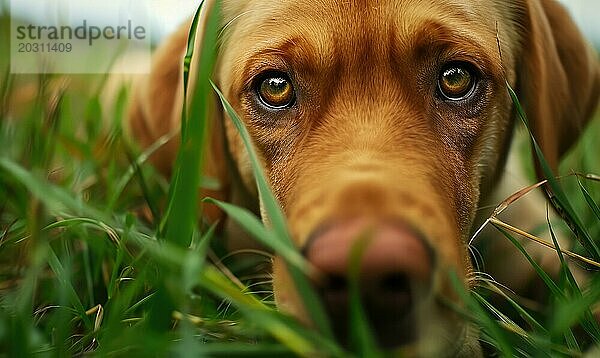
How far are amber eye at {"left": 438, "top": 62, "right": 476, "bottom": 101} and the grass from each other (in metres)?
0.46

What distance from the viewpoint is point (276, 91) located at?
2410 millimetres

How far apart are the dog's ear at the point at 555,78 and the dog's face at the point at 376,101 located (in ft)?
0.42

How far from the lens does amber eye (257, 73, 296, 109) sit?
2.38 meters

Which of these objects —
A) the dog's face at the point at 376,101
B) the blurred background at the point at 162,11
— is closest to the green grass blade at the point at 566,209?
the dog's face at the point at 376,101

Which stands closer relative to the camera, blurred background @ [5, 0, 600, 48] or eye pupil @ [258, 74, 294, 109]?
eye pupil @ [258, 74, 294, 109]

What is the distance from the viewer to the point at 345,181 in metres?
1.75

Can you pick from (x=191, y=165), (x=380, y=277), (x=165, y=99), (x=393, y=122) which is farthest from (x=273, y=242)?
(x=165, y=99)

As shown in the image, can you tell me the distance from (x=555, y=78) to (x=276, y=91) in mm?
1060

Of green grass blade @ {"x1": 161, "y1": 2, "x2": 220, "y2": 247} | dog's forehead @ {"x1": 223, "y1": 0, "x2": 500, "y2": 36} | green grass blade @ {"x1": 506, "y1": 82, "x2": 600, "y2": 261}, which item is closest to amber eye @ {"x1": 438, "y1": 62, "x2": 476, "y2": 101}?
dog's forehead @ {"x1": 223, "y1": 0, "x2": 500, "y2": 36}

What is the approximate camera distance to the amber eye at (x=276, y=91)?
7.79 feet

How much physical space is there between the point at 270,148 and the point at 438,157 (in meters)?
0.54

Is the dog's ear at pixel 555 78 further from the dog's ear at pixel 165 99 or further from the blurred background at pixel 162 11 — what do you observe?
the dog's ear at pixel 165 99

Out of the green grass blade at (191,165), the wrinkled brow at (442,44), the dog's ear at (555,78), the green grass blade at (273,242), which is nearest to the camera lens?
the green grass blade at (273,242)

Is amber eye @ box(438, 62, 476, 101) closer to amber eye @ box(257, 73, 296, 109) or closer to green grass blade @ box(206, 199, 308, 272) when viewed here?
amber eye @ box(257, 73, 296, 109)
